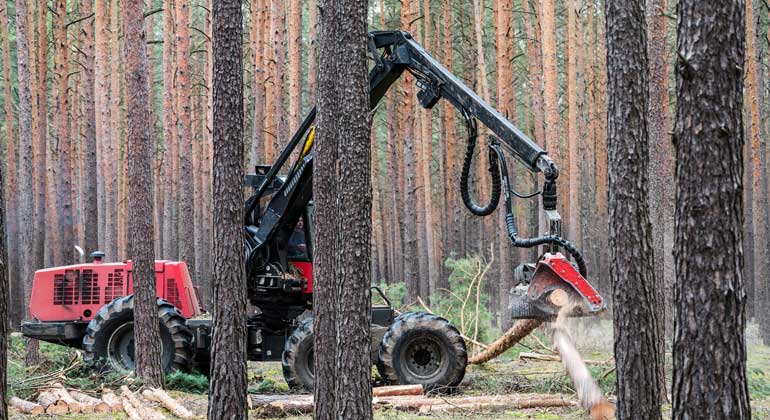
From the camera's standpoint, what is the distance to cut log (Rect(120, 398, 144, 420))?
994 centimetres

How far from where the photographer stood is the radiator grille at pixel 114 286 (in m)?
13.6

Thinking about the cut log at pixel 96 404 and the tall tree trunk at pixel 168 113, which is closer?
the cut log at pixel 96 404

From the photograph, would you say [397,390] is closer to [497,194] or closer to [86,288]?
[497,194]

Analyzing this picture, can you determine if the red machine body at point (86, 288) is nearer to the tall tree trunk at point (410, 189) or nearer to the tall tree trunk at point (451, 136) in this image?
the tall tree trunk at point (410, 189)

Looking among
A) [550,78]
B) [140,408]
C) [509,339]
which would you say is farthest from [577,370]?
[550,78]

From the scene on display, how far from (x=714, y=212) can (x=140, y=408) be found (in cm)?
767

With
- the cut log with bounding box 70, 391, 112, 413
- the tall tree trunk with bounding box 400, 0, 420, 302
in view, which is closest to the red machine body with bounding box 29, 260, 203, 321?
the cut log with bounding box 70, 391, 112, 413

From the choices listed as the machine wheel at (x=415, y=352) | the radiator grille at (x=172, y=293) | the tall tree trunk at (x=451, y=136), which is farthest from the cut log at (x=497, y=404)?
the tall tree trunk at (x=451, y=136)

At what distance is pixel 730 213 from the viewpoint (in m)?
4.77

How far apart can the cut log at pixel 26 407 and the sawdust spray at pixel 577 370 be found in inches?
240

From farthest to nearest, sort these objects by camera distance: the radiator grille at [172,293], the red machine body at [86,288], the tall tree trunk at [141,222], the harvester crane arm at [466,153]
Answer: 1. the radiator grille at [172,293]
2. the red machine body at [86,288]
3. the tall tree trunk at [141,222]
4. the harvester crane arm at [466,153]

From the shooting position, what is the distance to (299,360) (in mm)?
12141

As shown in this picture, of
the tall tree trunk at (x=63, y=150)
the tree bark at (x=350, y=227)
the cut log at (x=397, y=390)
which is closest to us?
the tree bark at (x=350, y=227)

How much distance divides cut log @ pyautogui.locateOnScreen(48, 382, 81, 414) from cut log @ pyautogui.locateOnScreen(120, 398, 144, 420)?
53 cm
